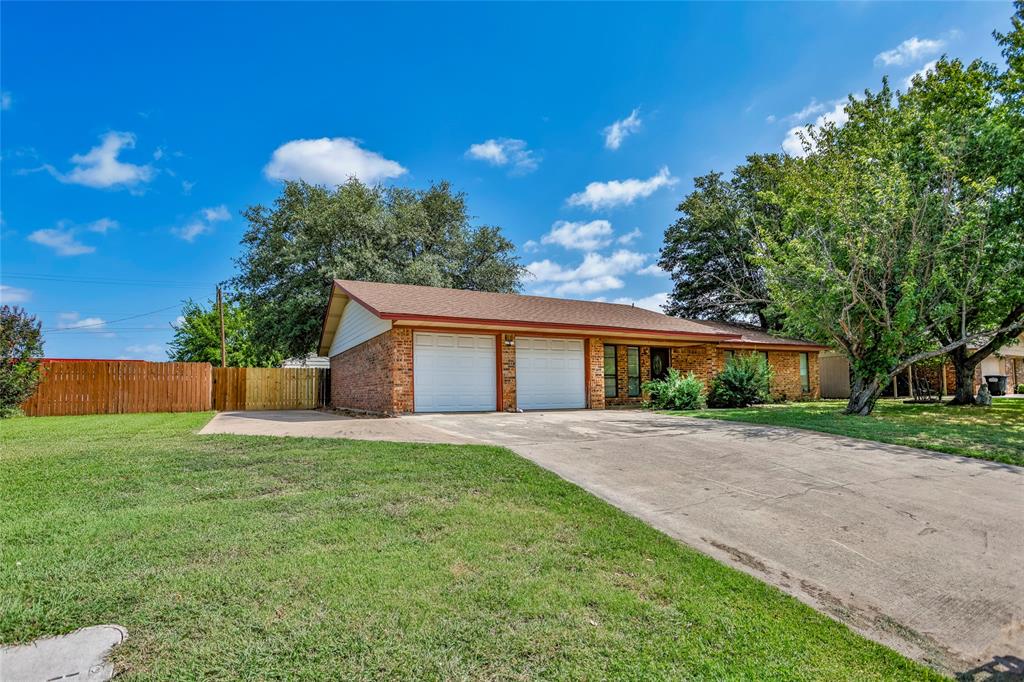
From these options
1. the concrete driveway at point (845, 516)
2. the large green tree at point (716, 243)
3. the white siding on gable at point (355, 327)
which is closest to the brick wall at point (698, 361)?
the concrete driveway at point (845, 516)

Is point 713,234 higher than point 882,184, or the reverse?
point 713,234

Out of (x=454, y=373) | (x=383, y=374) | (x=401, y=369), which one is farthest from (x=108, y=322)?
(x=454, y=373)

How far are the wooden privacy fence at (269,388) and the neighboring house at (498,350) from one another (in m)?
2.90

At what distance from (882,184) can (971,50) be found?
896cm

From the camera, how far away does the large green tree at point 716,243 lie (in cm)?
2691

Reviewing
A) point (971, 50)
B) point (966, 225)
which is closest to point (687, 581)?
point (966, 225)

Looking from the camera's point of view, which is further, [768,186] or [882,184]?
[768,186]

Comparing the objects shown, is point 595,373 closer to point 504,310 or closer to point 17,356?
point 504,310

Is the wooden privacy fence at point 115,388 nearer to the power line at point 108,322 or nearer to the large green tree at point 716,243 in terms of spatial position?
the power line at point 108,322

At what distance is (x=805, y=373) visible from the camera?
20156 millimetres

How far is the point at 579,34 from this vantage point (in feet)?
37.6

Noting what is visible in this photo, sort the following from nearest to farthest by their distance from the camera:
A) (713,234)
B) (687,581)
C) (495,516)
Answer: (687,581), (495,516), (713,234)

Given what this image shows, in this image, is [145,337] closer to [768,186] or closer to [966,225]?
[768,186]

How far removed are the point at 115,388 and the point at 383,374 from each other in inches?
392
